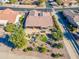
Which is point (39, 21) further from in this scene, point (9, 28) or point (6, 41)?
point (6, 41)

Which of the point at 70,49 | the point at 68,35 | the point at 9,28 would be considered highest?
the point at 9,28

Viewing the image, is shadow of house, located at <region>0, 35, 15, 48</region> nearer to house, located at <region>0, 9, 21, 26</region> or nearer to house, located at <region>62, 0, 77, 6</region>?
house, located at <region>0, 9, 21, 26</region>

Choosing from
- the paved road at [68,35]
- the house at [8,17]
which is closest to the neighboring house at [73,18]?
the paved road at [68,35]

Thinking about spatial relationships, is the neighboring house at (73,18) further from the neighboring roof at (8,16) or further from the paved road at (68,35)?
the neighboring roof at (8,16)

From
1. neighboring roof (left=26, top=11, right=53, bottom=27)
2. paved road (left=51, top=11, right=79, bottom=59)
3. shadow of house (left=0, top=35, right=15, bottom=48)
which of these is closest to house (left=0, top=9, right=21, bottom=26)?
neighboring roof (left=26, top=11, right=53, bottom=27)

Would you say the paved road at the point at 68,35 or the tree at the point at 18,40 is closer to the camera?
the tree at the point at 18,40

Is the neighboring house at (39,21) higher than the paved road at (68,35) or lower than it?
higher

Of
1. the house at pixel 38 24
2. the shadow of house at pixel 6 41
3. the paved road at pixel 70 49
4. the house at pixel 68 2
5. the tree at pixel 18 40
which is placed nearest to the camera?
the paved road at pixel 70 49

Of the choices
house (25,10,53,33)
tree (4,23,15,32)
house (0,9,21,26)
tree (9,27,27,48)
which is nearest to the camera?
tree (9,27,27,48)

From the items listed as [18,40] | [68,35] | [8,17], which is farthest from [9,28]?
[68,35]

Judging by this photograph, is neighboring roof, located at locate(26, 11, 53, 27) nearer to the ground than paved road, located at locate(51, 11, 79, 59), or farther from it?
farther from it

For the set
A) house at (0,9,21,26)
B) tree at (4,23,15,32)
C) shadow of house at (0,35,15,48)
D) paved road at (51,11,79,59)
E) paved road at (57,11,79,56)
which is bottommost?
paved road at (51,11,79,59)
